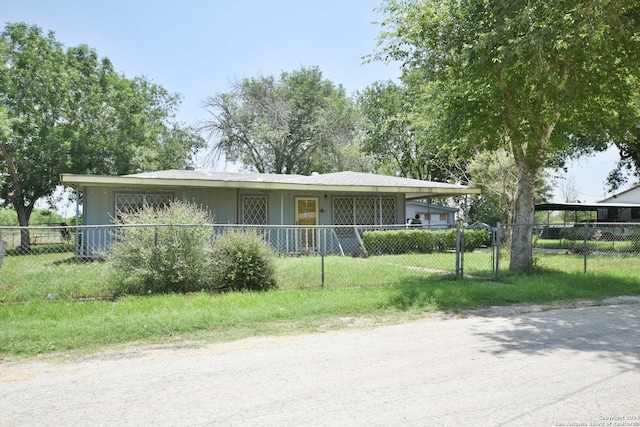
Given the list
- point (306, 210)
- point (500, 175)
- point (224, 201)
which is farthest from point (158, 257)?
point (500, 175)

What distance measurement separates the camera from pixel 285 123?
34.4m

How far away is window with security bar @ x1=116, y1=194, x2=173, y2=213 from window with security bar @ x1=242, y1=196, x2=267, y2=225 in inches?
110

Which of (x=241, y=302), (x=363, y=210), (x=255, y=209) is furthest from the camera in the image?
(x=363, y=210)

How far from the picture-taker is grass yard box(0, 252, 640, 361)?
19.5 ft

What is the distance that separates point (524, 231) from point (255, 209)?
389 inches

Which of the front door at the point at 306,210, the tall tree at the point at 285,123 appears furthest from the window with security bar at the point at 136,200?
the tall tree at the point at 285,123

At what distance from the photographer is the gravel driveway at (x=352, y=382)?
3.38 metres

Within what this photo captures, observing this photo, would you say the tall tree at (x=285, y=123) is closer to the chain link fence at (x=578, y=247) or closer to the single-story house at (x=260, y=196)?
Result: the single-story house at (x=260, y=196)

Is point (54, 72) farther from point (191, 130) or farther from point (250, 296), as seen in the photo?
point (250, 296)

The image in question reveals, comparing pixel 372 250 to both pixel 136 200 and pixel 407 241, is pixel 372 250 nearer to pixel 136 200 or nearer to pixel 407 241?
pixel 407 241

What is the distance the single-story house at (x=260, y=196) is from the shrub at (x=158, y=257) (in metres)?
6.84

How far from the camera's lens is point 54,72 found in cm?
2517

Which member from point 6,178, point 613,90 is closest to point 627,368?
point 613,90

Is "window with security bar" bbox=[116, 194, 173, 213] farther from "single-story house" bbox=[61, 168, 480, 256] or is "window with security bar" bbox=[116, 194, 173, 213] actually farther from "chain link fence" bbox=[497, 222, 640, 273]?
"chain link fence" bbox=[497, 222, 640, 273]
